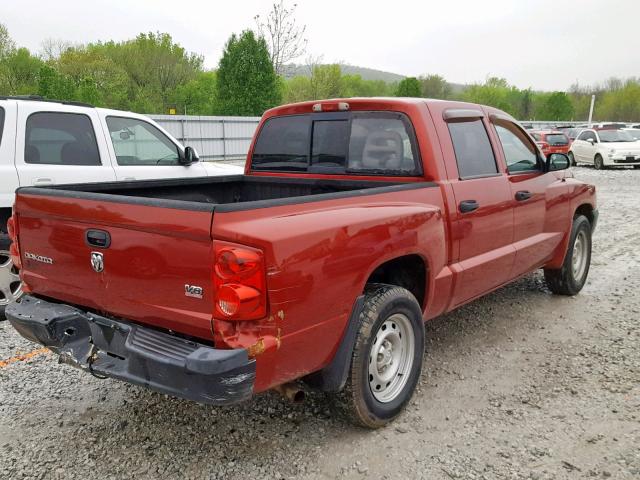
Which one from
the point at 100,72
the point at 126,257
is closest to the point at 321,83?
the point at 100,72

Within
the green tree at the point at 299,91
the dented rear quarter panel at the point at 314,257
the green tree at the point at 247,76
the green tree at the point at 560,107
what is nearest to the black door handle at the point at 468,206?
the dented rear quarter panel at the point at 314,257

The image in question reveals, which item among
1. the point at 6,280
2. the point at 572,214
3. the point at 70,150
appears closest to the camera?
the point at 6,280

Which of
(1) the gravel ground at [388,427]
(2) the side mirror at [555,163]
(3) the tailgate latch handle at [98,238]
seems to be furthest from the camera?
(2) the side mirror at [555,163]

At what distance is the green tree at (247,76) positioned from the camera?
90.1ft

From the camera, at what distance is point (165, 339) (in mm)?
2648

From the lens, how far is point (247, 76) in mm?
27656

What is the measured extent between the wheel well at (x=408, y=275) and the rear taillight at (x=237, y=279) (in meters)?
1.22

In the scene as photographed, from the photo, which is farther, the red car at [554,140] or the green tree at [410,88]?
the green tree at [410,88]

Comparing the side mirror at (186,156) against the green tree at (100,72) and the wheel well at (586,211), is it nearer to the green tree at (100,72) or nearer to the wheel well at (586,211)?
the wheel well at (586,211)

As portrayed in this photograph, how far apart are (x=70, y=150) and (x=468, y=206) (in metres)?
4.17

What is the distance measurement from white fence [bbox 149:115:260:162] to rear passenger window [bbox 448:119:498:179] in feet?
60.6

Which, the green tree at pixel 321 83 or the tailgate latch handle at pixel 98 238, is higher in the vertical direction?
the green tree at pixel 321 83

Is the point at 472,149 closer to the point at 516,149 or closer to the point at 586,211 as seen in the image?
the point at 516,149

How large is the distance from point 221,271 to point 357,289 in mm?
830
